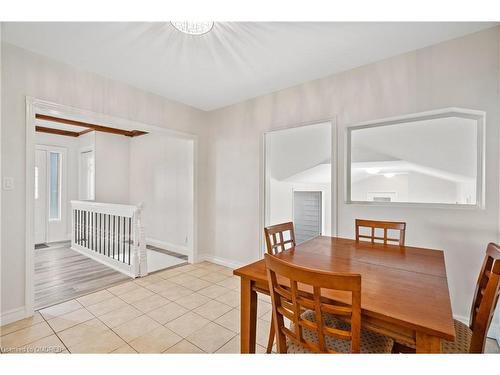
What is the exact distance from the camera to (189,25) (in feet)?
5.78

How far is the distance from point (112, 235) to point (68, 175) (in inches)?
108

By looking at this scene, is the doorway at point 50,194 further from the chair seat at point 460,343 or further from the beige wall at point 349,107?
the chair seat at point 460,343

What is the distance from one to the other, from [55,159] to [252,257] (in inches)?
199

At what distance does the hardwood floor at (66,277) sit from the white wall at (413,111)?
6.26 ft

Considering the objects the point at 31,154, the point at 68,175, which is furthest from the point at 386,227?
the point at 68,175

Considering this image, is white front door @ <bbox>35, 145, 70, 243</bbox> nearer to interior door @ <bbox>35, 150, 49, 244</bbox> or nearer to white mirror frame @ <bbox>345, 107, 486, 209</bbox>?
interior door @ <bbox>35, 150, 49, 244</bbox>

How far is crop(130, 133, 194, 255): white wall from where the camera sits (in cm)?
446

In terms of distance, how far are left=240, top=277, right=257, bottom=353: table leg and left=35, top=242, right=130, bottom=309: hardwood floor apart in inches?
91.4

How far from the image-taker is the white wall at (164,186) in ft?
14.6

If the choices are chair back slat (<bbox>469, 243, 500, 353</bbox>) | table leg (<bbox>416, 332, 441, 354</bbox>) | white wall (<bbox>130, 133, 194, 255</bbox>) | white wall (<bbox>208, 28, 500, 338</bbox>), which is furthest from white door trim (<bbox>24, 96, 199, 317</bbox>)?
chair back slat (<bbox>469, 243, 500, 353</bbox>)

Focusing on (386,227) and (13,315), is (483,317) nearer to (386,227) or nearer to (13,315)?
(386,227)
